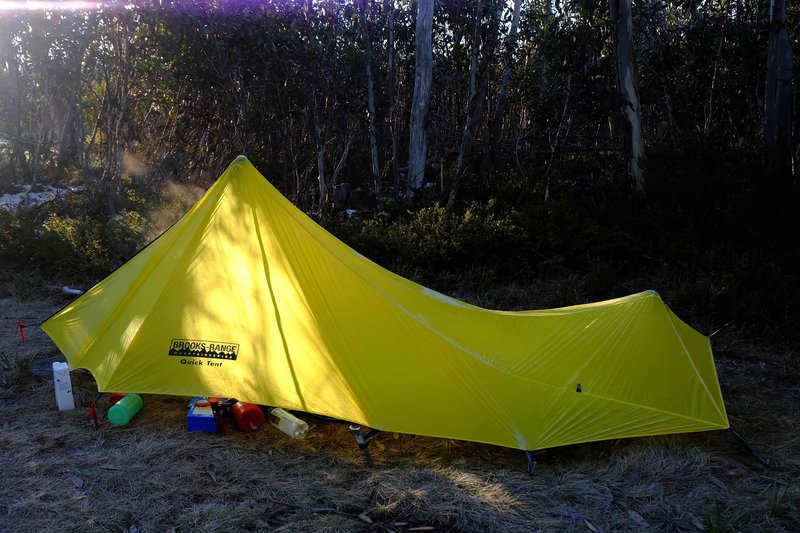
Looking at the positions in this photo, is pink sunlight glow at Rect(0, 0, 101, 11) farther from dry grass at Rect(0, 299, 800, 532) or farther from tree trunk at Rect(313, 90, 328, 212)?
dry grass at Rect(0, 299, 800, 532)

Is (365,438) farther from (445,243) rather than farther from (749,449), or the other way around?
(445,243)

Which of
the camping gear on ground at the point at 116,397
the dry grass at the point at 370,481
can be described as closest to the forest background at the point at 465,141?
the dry grass at the point at 370,481

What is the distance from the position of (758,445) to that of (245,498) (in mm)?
2977

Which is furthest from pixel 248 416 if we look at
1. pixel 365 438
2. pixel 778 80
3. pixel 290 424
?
pixel 778 80

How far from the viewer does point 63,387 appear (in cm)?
444

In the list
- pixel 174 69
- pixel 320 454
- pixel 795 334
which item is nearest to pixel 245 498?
pixel 320 454

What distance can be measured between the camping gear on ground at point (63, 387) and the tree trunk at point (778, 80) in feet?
26.8

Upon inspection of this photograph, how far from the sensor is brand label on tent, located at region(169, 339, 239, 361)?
4223 millimetres

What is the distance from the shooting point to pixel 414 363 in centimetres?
398

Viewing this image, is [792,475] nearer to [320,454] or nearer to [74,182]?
[320,454]

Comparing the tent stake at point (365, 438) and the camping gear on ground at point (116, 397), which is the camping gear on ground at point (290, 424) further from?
the camping gear on ground at point (116, 397)

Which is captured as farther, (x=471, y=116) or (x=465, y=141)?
(x=471, y=116)

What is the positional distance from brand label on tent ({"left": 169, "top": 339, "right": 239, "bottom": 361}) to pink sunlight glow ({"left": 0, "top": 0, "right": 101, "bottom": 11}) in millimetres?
7399

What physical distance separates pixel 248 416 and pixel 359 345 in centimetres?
83
